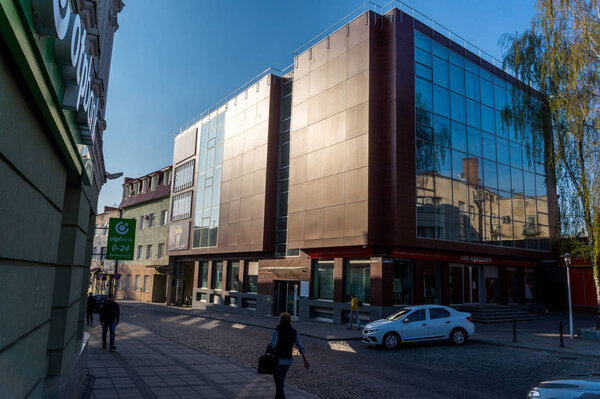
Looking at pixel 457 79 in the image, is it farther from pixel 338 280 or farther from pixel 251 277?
pixel 251 277

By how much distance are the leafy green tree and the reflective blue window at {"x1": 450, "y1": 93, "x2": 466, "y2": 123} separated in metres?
4.86

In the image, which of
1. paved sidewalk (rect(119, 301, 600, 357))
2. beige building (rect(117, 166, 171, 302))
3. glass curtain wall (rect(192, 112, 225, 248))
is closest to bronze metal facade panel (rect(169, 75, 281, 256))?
glass curtain wall (rect(192, 112, 225, 248))

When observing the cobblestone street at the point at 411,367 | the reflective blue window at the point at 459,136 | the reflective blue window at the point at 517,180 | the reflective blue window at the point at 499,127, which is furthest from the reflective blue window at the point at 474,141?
the cobblestone street at the point at 411,367

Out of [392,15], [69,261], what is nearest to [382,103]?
[392,15]

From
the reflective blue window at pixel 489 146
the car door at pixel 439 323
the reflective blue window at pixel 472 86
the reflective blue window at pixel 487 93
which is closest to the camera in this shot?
the car door at pixel 439 323

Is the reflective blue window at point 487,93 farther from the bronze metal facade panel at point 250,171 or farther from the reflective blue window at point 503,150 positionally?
the bronze metal facade panel at point 250,171

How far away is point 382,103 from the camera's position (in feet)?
78.6

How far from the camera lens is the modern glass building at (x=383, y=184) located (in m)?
23.3

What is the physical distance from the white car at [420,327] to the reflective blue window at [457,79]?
49.2 ft

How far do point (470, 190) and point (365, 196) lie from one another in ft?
25.7

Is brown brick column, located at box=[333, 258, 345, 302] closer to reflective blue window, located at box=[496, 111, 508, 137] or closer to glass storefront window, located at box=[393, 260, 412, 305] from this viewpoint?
glass storefront window, located at box=[393, 260, 412, 305]

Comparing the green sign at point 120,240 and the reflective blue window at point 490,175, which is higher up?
the reflective blue window at point 490,175

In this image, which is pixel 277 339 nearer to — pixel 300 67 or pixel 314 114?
pixel 314 114

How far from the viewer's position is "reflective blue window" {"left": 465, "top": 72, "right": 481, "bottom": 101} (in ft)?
90.5
